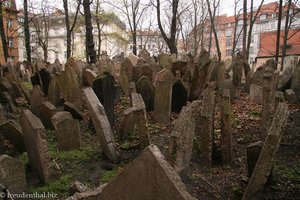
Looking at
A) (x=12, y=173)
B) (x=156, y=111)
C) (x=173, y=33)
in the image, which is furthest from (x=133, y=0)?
(x=12, y=173)

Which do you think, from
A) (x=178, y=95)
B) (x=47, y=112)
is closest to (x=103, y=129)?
(x=47, y=112)

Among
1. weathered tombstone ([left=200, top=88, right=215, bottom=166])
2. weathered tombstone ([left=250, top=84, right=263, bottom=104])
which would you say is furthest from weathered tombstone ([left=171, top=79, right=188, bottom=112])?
weathered tombstone ([left=250, top=84, right=263, bottom=104])

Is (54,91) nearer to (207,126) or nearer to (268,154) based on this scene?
A: (207,126)

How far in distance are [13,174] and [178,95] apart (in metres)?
3.33

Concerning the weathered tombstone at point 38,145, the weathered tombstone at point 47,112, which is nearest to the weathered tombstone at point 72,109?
the weathered tombstone at point 47,112

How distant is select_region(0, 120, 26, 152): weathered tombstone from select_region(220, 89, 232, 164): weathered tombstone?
9.04 ft

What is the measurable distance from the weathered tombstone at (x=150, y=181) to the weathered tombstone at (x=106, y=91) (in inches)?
126

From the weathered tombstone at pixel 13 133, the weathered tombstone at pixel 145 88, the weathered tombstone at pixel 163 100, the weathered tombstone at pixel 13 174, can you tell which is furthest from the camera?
the weathered tombstone at pixel 145 88

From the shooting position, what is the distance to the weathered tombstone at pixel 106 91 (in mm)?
5008

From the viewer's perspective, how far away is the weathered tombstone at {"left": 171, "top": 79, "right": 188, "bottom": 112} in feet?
18.1

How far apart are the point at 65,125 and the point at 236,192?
8.04 feet

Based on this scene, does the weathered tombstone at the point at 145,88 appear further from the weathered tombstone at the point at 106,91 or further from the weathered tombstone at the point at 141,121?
the weathered tombstone at the point at 141,121

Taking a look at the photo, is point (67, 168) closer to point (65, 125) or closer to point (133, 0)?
point (65, 125)

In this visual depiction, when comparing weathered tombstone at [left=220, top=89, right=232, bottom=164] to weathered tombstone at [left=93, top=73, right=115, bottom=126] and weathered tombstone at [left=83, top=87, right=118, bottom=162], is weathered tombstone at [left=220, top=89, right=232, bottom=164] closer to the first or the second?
weathered tombstone at [left=83, top=87, right=118, bottom=162]
